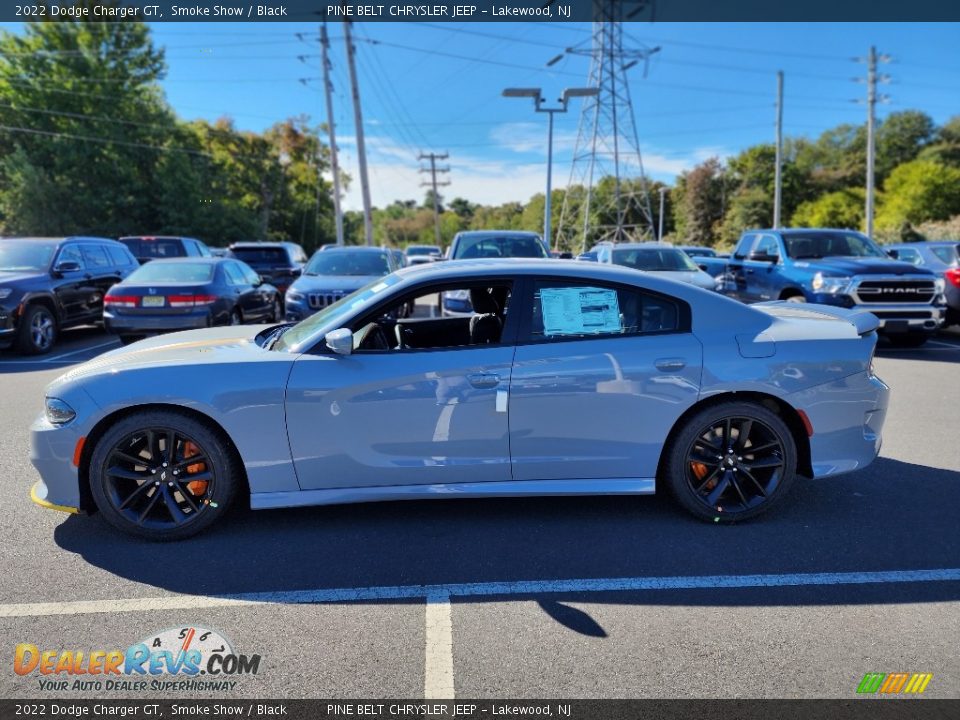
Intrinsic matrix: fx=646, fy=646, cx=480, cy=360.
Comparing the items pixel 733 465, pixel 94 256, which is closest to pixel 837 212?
pixel 94 256

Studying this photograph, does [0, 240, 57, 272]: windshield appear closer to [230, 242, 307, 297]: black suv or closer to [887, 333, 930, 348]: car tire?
[230, 242, 307, 297]: black suv

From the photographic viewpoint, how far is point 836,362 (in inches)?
150

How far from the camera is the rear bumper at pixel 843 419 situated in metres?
3.80

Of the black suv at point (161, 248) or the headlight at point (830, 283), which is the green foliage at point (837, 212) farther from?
the black suv at point (161, 248)

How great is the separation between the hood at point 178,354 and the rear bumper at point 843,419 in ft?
10.3

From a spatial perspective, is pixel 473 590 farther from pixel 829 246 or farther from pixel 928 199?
pixel 928 199

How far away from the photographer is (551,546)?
A: 11.7 feet

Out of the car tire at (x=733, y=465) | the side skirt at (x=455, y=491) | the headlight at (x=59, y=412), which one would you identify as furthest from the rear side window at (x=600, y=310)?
the headlight at (x=59, y=412)

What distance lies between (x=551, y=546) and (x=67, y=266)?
417 inches

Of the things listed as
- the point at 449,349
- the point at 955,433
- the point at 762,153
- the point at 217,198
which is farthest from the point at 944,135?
the point at 449,349

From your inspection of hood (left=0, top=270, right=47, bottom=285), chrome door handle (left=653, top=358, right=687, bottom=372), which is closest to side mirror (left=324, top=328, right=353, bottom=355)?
chrome door handle (left=653, top=358, right=687, bottom=372)

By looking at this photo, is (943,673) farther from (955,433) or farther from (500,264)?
(955,433)

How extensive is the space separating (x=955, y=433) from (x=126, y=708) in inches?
256

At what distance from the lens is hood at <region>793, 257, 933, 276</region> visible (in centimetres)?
997
